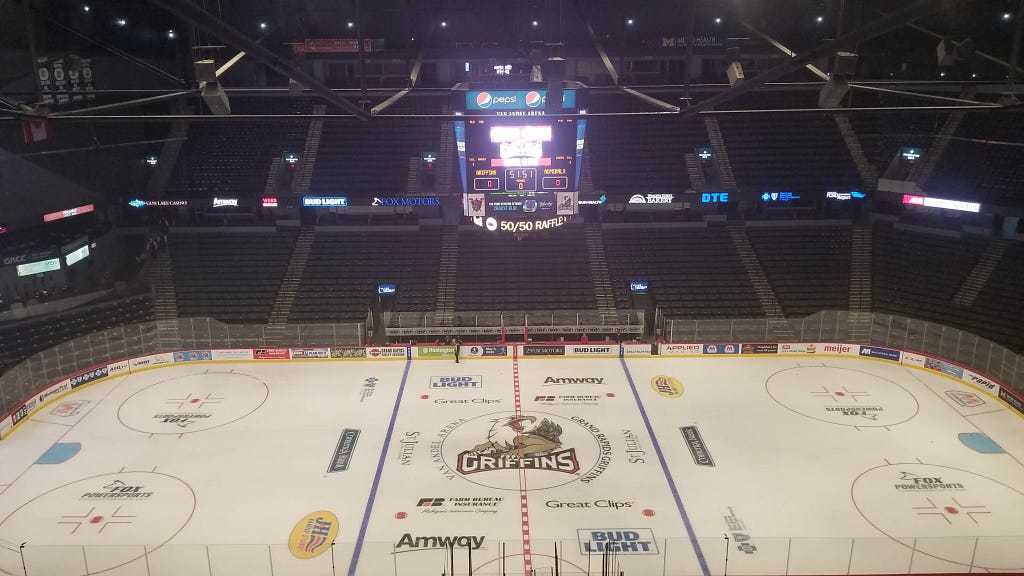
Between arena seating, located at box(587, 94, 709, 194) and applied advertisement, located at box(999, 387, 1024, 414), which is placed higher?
arena seating, located at box(587, 94, 709, 194)

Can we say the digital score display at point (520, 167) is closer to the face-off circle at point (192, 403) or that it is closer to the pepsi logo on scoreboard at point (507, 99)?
the pepsi logo on scoreboard at point (507, 99)

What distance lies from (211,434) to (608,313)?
12.9 m

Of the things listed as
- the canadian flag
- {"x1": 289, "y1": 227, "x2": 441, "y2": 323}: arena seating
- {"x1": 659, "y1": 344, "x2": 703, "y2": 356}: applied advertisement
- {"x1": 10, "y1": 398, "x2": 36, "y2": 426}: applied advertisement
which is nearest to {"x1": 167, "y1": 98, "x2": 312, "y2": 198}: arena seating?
{"x1": 289, "y1": 227, "x2": 441, "y2": 323}: arena seating

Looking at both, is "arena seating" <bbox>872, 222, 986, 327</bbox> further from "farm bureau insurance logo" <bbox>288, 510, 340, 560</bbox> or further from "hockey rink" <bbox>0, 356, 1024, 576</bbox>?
"farm bureau insurance logo" <bbox>288, 510, 340, 560</bbox>

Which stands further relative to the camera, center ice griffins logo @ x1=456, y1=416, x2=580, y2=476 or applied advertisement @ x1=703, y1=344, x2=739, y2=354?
applied advertisement @ x1=703, y1=344, x2=739, y2=354

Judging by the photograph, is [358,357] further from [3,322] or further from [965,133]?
[965,133]

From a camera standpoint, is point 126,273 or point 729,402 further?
point 126,273

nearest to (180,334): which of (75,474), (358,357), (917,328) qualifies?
(358,357)

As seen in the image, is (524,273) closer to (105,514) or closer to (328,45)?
(328,45)

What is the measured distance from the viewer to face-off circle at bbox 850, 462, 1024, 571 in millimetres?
11914

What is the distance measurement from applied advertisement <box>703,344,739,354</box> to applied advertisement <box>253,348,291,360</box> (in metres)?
14.1

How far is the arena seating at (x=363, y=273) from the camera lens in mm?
26109

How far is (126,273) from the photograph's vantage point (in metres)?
28.0

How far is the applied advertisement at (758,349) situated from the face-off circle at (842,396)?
1.29m
